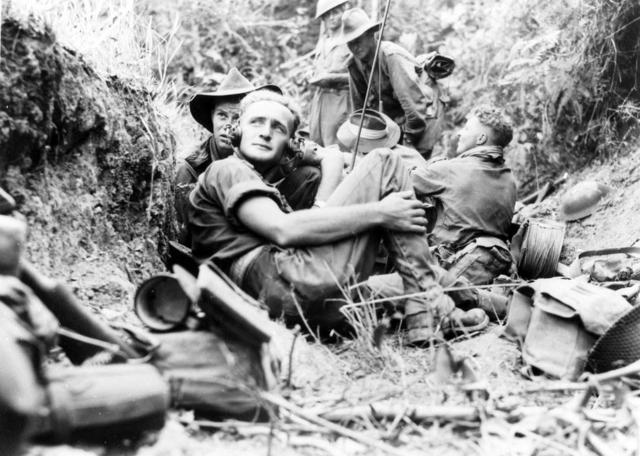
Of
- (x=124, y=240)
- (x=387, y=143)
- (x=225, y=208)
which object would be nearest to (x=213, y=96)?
(x=387, y=143)

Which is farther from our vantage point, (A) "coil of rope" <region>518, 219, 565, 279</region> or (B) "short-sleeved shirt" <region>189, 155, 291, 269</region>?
(A) "coil of rope" <region>518, 219, 565, 279</region>

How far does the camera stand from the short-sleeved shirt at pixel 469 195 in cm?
548

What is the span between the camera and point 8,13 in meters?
3.33

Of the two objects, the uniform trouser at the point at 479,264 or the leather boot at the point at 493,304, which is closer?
the leather boot at the point at 493,304

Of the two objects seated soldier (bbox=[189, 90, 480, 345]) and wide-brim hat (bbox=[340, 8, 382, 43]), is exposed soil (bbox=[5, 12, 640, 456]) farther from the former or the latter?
wide-brim hat (bbox=[340, 8, 382, 43])

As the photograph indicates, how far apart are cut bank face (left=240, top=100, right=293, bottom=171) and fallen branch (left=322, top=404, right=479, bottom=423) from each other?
5.80 ft

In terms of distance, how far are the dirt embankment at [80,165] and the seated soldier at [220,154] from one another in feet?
1.00

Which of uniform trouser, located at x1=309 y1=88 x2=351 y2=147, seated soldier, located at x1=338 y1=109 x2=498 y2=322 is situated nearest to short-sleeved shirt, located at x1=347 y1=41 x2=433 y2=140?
uniform trouser, located at x1=309 y1=88 x2=351 y2=147

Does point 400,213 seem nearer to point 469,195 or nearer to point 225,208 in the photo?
point 225,208

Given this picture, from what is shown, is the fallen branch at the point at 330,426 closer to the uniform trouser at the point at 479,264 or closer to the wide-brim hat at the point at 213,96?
the uniform trouser at the point at 479,264

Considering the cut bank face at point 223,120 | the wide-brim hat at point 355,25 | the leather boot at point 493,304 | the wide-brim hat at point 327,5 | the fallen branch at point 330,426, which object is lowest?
the leather boot at point 493,304

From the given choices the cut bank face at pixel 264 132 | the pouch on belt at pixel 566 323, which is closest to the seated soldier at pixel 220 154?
the cut bank face at pixel 264 132

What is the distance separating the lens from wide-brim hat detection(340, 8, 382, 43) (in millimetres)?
7363

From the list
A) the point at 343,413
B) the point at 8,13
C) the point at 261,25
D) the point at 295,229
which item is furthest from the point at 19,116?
the point at 261,25
